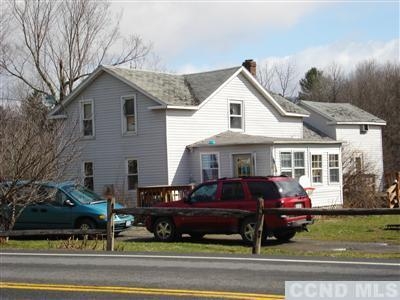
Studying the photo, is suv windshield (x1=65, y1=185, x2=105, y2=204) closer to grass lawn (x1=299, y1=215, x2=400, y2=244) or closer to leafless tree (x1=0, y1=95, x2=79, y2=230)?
leafless tree (x1=0, y1=95, x2=79, y2=230)

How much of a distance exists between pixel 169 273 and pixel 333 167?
2089 cm

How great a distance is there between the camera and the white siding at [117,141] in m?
27.7

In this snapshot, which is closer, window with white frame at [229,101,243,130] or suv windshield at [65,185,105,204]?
Answer: suv windshield at [65,185,105,204]

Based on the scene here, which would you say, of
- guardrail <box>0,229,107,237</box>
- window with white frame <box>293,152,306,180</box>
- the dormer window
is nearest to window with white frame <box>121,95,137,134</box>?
window with white frame <box>293,152,306,180</box>

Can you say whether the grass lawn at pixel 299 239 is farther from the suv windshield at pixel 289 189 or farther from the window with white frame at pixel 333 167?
the window with white frame at pixel 333 167

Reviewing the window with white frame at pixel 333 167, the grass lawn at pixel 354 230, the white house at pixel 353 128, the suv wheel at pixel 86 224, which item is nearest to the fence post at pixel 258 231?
the grass lawn at pixel 354 230

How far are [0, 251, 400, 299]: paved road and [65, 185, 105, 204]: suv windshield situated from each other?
6257 mm

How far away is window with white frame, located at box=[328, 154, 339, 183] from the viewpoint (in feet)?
98.6

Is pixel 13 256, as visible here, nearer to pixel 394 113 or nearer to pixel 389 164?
pixel 389 164

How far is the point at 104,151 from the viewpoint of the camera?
1164 inches

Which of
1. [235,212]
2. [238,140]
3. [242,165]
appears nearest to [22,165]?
[235,212]

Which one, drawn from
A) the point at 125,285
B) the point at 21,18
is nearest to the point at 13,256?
the point at 125,285

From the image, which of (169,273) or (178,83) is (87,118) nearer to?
(178,83)

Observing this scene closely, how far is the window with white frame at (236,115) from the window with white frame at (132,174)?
510cm
